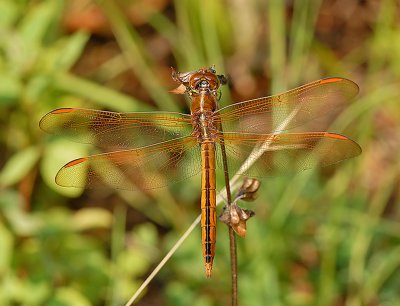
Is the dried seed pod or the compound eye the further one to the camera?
the compound eye

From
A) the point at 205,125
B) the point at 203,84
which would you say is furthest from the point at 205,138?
the point at 203,84

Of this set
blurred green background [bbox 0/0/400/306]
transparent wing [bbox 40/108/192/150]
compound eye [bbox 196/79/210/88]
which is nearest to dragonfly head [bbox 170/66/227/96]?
compound eye [bbox 196/79/210/88]

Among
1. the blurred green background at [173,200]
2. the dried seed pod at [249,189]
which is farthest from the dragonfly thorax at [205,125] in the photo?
the blurred green background at [173,200]

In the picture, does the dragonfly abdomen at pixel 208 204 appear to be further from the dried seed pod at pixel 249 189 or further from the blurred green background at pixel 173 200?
the blurred green background at pixel 173 200

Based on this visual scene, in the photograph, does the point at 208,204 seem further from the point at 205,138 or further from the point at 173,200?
the point at 173,200

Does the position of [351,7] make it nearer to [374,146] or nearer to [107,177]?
[374,146]

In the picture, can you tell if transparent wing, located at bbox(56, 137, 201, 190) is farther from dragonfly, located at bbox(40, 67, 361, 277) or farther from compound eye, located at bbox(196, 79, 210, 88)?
compound eye, located at bbox(196, 79, 210, 88)
